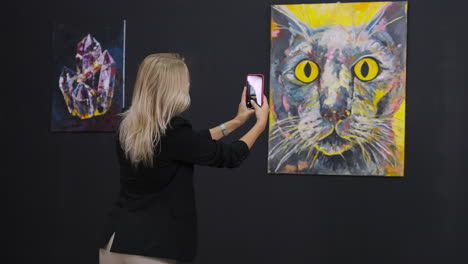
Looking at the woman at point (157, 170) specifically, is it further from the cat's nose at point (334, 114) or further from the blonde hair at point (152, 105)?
the cat's nose at point (334, 114)

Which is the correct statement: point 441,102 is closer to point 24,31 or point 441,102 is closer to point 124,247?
point 124,247

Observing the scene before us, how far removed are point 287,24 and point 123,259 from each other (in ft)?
7.06

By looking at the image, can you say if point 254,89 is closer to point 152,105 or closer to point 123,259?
point 152,105

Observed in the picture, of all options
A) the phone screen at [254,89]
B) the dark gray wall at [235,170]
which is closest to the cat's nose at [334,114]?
the dark gray wall at [235,170]

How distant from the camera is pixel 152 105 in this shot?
2.17 m

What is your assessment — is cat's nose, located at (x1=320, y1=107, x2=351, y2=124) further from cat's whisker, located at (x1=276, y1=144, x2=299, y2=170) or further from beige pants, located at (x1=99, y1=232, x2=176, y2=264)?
beige pants, located at (x1=99, y1=232, x2=176, y2=264)

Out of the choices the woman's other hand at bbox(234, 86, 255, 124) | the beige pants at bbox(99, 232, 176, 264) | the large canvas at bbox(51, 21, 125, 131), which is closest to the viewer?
the beige pants at bbox(99, 232, 176, 264)

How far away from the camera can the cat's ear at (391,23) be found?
3.58 metres

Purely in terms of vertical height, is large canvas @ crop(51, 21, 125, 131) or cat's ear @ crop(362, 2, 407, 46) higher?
cat's ear @ crop(362, 2, 407, 46)

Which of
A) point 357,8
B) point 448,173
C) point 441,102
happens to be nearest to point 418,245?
point 448,173

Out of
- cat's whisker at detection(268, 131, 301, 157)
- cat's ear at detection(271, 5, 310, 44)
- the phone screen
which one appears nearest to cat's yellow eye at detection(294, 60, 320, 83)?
cat's ear at detection(271, 5, 310, 44)

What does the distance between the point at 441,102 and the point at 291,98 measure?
95 centimetres

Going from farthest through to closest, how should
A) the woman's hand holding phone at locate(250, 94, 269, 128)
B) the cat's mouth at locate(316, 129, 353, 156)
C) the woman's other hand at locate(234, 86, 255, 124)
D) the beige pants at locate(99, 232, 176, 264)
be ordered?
the cat's mouth at locate(316, 129, 353, 156), the woman's other hand at locate(234, 86, 255, 124), the woman's hand holding phone at locate(250, 94, 269, 128), the beige pants at locate(99, 232, 176, 264)

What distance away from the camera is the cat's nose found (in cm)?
364
